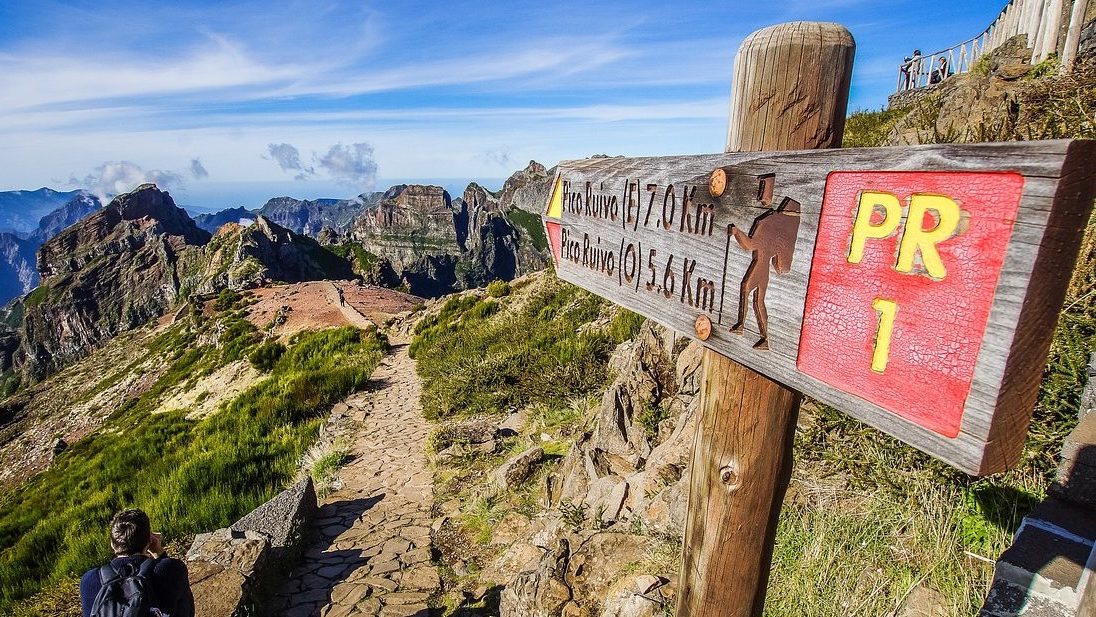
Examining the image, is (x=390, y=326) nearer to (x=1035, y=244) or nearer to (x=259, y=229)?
(x=1035, y=244)

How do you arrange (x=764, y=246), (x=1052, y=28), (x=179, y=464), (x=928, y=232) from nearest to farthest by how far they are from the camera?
(x=928, y=232) < (x=764, y=246) < (x=1052, y=28) < (x=179, y=464)

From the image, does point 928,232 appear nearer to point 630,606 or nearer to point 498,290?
point 630,606

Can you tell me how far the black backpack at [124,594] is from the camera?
2814 mm

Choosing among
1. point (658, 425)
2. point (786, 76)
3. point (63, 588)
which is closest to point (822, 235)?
point (786, 76)

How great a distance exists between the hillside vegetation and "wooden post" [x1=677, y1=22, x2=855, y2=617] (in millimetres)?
6402

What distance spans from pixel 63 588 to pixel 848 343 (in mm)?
7476

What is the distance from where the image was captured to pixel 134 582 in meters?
2.92

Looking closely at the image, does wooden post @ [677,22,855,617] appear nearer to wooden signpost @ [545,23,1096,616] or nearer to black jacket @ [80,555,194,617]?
wooden signpost @ [545,23,1096,616]

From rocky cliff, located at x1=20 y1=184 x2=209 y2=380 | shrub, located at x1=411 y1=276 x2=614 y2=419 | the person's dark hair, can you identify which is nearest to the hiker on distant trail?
the person's dark hair

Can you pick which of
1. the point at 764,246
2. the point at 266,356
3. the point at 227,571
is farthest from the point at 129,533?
the point at 266,356

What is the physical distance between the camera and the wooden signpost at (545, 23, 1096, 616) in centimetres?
83

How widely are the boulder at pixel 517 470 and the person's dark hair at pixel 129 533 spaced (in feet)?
11.1

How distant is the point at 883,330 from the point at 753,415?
0.53m

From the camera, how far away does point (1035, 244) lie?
78 centimetres
